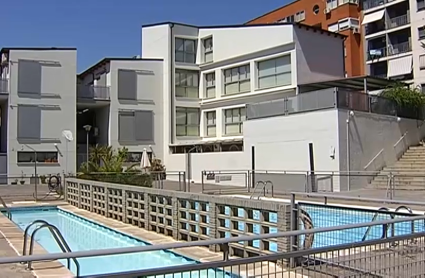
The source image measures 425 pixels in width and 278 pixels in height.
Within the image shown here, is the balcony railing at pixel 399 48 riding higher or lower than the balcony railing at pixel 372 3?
lower

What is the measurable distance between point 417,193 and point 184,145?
61.1 ft

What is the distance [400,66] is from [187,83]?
19.2 metres

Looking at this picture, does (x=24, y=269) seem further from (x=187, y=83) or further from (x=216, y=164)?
(x=187, y=83)

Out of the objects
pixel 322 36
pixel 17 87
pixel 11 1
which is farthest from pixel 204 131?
pixel 11 1

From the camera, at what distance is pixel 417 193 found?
58.3 feet

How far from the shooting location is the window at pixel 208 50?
115 feet

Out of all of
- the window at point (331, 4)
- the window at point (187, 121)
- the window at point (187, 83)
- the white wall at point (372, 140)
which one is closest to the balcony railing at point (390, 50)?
the window at point (331, 4)

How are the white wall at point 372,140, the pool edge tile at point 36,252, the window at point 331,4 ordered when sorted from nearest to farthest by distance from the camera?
the pool edge tile at point 36,252, the white wall at point 372,140, the window at point 331,4

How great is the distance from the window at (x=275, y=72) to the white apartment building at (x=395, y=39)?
1490 cm

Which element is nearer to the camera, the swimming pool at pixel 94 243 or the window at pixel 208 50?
the swimming pool at pixel 94 243

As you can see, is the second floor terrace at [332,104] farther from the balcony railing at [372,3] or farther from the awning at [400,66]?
the balcony railing at [372,3]

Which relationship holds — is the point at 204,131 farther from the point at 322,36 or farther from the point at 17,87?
the point at 17,87

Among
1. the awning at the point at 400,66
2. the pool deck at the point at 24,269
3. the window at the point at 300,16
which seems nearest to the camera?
the pool deck at the point at 24,269

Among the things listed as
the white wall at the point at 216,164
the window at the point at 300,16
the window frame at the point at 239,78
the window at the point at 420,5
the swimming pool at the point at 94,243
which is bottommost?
the swimming pool at the point at 94,243
